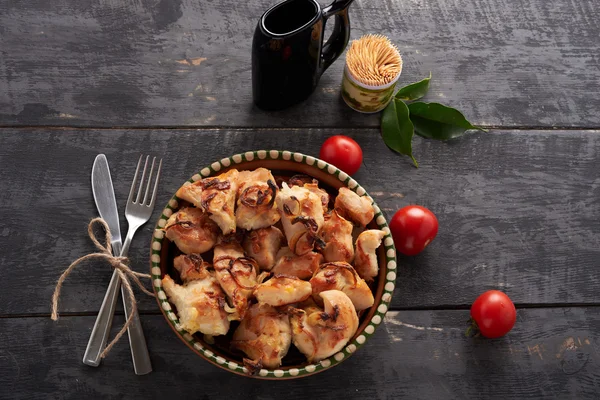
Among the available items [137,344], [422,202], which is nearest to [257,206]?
[137,344]

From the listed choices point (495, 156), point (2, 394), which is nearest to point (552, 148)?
point (495, 156)

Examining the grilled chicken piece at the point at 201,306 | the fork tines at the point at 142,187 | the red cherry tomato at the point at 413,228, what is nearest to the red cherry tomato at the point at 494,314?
the red cherry tomato at the point at 413,228

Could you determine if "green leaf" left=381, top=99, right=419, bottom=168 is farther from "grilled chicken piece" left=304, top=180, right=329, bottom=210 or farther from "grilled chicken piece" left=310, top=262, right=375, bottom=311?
"grilled chicken piece" left=310, top=262, right=375, bottom=311

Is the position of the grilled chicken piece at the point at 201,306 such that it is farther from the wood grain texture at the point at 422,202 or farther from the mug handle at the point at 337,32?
the mug handle at the point at 337,32

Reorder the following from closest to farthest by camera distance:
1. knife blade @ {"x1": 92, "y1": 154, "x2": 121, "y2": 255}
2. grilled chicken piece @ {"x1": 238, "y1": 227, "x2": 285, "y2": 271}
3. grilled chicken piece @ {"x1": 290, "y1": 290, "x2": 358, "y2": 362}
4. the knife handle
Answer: grilled chicken piece @ {"x1": 290, "y1": 290, "x2": 358, "y2": 362}, grilled chicken piece @ {"x1": 238, "y1": 227, "x2": 285, "y2": 271}, the knife handle, knife blade @ {"x1": 92, "y1": 154, "x2": 121, "y2": 255}

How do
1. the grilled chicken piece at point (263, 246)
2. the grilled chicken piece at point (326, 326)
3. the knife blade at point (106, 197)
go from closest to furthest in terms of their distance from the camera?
1. the grilled chicken piece at point (326, 326)
2. the grilled chicken piece at point (263, 246)
3. the knife blade at point (106, 197)

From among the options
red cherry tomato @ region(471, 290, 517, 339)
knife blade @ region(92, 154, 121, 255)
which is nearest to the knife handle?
knife blade @ region(92, 154, 121, 255)

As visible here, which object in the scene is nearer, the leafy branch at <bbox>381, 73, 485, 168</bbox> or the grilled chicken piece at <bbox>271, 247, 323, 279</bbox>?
the grilled chicken piece at <bbox>271, 247, 323, 279</bbox>

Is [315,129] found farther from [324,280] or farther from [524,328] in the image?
[524,328]
